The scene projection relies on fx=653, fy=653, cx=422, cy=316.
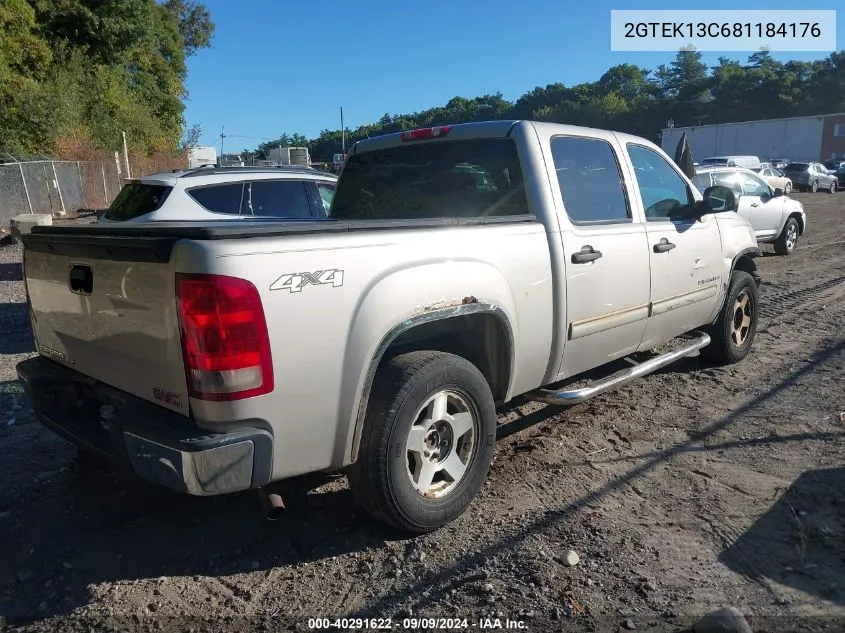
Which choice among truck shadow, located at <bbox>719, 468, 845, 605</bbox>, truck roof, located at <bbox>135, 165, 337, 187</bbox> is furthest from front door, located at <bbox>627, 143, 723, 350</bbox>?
truck roof, located at <bbox>135, 165, 337, 187</bbox>

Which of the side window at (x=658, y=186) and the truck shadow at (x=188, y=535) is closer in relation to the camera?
the truck shadow at (x=188, y=535)

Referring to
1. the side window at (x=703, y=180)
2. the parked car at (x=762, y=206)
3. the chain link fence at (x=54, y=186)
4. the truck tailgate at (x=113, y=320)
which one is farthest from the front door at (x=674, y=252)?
the chain link fence at (x=54, y=186)

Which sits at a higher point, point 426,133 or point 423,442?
point 426,133

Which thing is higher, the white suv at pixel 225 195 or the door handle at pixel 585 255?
the white suv at pixel 225 195

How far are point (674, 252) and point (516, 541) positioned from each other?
8.31ft

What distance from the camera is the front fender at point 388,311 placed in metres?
2.74

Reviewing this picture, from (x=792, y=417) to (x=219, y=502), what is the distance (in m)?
3.84

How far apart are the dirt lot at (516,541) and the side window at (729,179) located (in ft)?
30.0

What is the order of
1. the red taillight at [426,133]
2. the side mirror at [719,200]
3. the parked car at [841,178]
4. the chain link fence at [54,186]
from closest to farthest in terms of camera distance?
the red taillight at [426,133], the side mirror at [719,200], the chain link fence at [54,186], the parked car at [841,178]

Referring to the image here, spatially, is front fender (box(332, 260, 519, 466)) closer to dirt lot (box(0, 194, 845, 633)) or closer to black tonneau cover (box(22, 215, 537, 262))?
black tonneau cover (box(22, 215, 537, 262))

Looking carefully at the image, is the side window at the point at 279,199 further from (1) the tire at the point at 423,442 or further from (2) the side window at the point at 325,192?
(1) the tire at the point at 423,442

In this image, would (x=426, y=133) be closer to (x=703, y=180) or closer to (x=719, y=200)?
(x=719, y=200)

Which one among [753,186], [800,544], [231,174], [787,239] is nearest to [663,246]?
[800,544]

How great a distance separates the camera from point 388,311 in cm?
282
